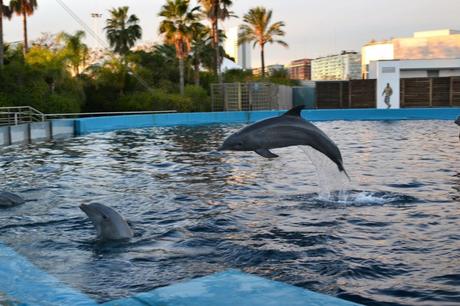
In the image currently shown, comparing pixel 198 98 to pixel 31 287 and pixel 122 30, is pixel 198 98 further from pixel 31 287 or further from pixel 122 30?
pixel 31 287

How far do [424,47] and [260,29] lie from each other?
75.6ft

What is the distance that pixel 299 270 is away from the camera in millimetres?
4781

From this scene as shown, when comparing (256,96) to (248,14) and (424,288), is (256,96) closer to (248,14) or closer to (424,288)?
(248,14)

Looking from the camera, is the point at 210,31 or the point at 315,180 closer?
the point at 315,180

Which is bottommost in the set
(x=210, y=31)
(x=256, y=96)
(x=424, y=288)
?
(x=424, y=288)

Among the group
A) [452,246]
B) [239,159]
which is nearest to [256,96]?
[239,159]

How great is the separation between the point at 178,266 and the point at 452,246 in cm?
259

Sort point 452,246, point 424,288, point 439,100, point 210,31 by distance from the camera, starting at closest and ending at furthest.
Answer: point 424,288, point 452,246, point 439,100, point 210,31

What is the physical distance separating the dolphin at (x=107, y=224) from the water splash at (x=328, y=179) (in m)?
3.10

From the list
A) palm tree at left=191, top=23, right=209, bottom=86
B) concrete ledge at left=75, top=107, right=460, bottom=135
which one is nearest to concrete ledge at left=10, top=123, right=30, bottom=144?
concrete ledge at left=75, top=107, right=460, bottom=135

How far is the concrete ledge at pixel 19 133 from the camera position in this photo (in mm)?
Answer: 17703

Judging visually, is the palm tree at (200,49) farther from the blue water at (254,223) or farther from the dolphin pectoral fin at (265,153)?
the dolphin pectoral fin at (265,153)

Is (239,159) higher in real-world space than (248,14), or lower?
lower

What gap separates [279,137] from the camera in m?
6.57
